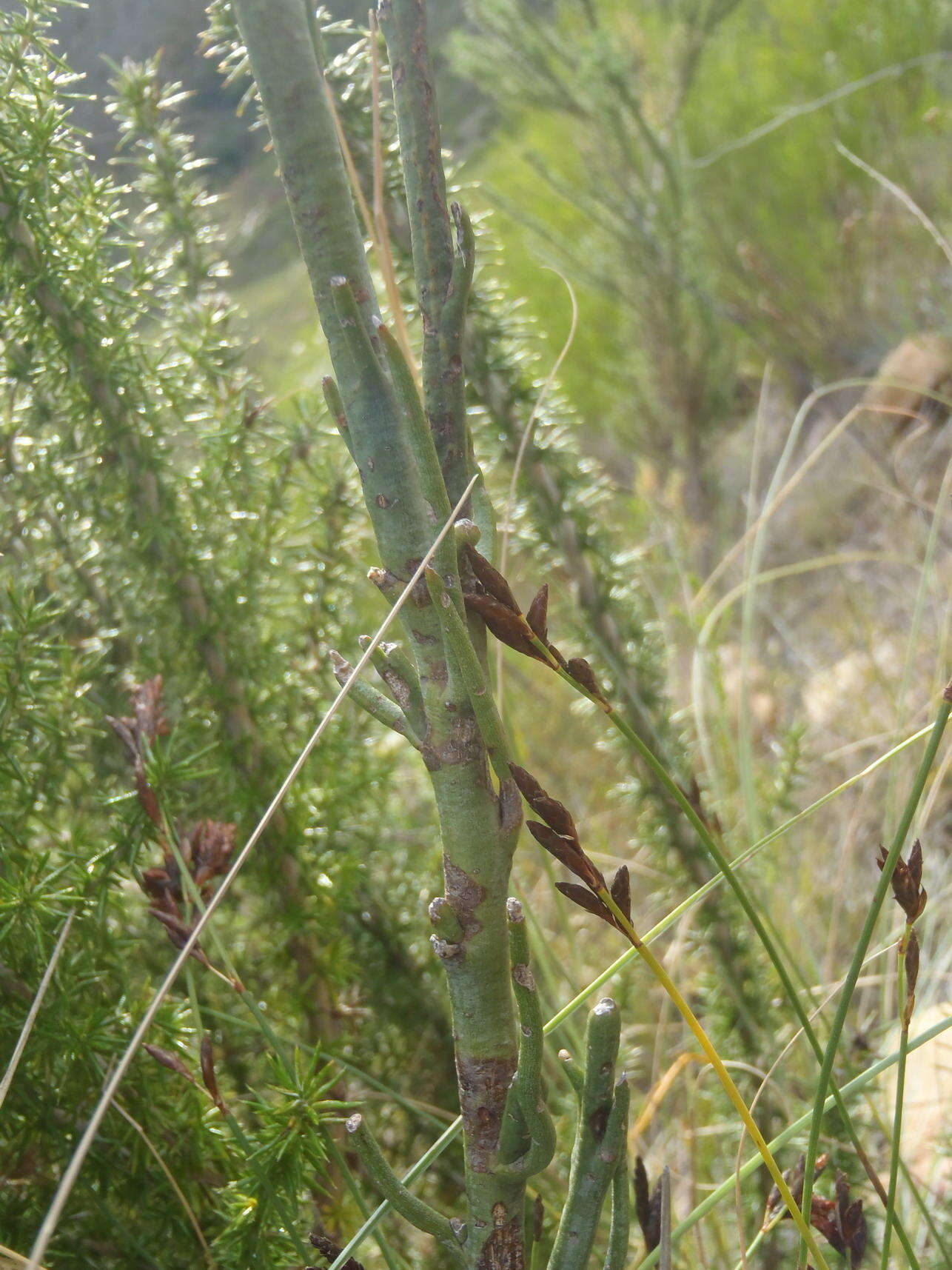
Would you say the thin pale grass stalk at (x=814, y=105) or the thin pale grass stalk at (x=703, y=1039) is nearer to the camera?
the thin pale grass stalk at (x=703, y=1039)

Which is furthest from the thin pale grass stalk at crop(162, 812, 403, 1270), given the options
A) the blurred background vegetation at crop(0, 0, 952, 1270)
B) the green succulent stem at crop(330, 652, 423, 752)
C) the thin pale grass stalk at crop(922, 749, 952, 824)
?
the thin pale grass stalk at crop(922, 749, 952, 824)

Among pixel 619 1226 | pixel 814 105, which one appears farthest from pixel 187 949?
pixel 814 105

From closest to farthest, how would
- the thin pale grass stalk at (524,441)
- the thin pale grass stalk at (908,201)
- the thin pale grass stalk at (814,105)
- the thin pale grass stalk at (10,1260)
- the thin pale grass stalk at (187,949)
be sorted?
the thin pale grass stalk at (187,949) → the thin pale grass stalk at (10,1260) → the thin pale grass stalk at (524,441) → the thin pale grass stalk at (908,201) → the thin pale grass stalk at (814,105)

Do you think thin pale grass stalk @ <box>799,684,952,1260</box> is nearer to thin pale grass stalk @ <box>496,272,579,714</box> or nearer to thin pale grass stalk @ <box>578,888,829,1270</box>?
thin pale grass stalk @ <box>578,888,829,1270</box>

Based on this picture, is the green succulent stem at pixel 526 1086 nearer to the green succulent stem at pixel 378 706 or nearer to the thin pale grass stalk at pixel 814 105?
the green succulent stem at pixel 378 706

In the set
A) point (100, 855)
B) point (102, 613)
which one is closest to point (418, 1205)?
point (100, 855)

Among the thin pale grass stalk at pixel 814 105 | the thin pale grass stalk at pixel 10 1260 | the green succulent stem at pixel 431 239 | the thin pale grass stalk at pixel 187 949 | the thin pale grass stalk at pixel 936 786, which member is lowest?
the thin pale grass stalk at pixel 936 786

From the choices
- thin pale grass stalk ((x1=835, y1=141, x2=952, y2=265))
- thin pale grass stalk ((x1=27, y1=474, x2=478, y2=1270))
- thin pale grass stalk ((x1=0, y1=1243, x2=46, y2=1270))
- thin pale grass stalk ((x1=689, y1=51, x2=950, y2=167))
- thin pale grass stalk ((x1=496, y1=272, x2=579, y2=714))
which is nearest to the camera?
thin pale grass stalk ((x1=27, y1=474, x2=478, y2=1270))

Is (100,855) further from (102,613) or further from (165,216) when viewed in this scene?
(165,216)

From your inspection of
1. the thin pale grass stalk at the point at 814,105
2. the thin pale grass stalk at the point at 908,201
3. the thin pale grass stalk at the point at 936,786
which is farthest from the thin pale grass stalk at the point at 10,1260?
the thin pale grass stalk at the point at 814,105

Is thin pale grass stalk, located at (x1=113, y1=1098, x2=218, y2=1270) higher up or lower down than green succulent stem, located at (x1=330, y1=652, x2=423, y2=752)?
lower down

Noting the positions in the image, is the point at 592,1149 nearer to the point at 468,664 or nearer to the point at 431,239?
the point at 468,664

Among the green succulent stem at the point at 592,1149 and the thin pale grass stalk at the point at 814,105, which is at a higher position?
the thin pale grass stalk at the point at 814,105
